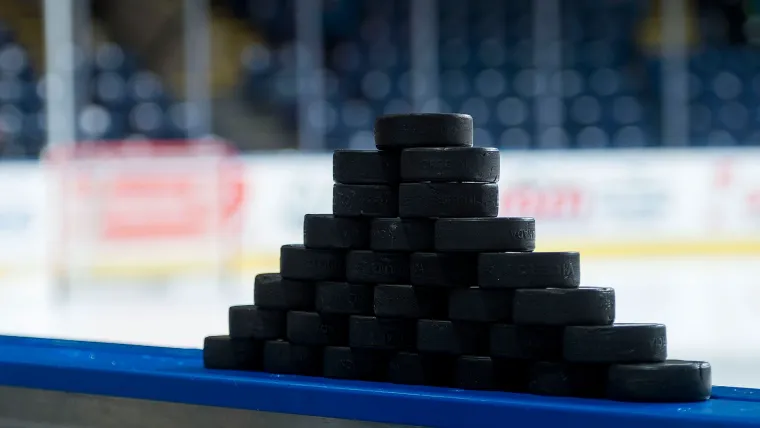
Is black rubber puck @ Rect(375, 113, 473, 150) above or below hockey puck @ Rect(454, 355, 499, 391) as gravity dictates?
above

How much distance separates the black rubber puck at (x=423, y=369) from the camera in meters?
2.16

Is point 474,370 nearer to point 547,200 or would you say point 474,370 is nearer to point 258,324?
point 258,324

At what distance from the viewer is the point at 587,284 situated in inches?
237

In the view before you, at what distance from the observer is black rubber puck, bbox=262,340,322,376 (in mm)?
2301

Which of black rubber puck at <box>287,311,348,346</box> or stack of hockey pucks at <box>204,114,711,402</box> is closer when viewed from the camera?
stack of hockey pucks at <box>204,114,711,402</box>

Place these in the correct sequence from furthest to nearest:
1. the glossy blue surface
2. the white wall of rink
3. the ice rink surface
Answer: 1. the white wall of rink
2. the ice rink surface
3. the glossy blue surface

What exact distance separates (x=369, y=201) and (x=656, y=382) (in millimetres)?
700

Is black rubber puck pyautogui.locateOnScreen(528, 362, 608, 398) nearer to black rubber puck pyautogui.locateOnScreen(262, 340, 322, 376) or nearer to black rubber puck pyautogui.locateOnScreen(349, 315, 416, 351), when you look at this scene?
black rubber puck pyautogui.locateOnScreen(349, 315, 416, 351)

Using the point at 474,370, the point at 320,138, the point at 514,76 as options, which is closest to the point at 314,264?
the point at 474,370

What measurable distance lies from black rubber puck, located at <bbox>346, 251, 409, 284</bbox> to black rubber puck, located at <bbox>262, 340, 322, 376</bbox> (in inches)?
7.6

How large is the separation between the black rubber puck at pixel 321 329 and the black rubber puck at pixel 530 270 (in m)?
0.37

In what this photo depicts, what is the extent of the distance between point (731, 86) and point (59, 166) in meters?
5.93

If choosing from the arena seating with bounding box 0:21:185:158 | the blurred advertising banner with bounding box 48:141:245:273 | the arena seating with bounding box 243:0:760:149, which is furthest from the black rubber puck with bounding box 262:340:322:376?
the arena seating with bounding box 243:0:760:149

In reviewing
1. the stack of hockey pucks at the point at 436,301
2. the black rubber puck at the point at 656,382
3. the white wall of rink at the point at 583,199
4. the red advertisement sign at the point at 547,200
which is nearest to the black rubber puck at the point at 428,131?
the stack of hockey pucks at the point at 436,301
